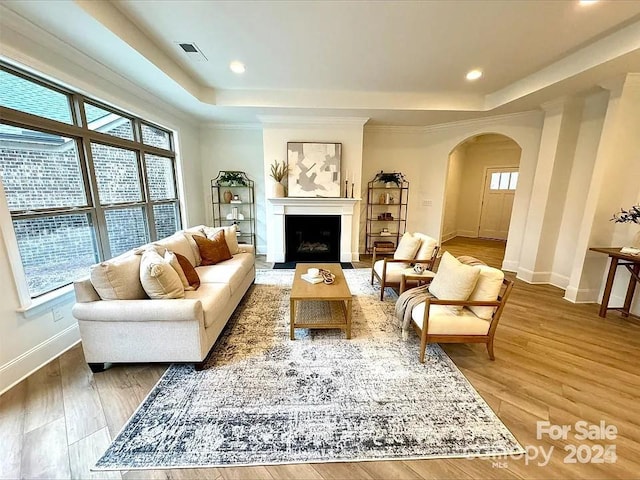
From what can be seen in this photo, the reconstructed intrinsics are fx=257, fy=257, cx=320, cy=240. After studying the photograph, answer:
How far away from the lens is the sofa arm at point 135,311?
6.41ft

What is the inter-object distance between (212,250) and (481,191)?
7.82 metres

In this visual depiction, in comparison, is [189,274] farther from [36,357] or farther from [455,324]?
[455,324]

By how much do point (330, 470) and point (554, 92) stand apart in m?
4.97

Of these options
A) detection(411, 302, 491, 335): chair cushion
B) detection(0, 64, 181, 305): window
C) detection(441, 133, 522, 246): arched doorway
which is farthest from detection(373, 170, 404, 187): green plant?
detection(0, 64, 181, 305): window

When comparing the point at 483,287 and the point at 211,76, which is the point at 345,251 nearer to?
the point at 483,287

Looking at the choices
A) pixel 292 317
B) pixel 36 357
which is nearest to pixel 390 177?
pixel 292 317

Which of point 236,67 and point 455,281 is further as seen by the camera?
point 236,67

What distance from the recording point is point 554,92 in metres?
3.48

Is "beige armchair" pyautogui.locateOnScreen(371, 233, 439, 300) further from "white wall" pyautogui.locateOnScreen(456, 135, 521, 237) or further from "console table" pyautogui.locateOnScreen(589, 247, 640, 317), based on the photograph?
"white wall" pyautogui.locateOnScreen(456, 135, 521, 237)

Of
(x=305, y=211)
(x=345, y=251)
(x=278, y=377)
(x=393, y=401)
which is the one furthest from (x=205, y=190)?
(x=393, y=401)

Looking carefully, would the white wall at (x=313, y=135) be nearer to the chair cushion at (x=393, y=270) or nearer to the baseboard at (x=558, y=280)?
the chair cushion at (x=393, y=270)

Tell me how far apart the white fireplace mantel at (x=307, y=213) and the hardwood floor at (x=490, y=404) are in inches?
118

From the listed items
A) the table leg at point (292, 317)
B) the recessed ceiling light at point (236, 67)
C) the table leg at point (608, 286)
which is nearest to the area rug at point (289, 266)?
the table leg at point (292, 317)

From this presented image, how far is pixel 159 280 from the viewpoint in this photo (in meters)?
2.09
